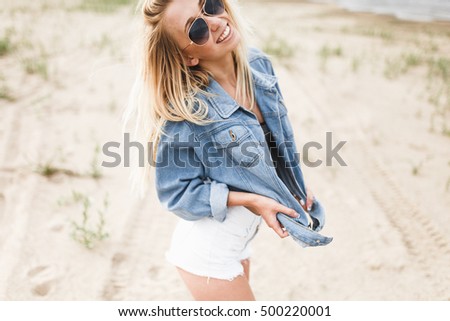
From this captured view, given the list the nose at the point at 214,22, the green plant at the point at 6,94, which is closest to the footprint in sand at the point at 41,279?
the nose at the point at 214,22

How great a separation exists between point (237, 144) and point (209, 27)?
504mm

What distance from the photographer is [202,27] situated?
1.70 metres

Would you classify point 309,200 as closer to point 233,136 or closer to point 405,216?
point 233,136

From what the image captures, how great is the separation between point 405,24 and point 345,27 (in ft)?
4.42

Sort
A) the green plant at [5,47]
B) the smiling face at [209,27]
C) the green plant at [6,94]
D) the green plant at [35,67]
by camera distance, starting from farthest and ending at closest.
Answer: the green plant at [5,47]
the green plant at [35,67]
the green plant at [6,94]
the smiling face at [209,27]

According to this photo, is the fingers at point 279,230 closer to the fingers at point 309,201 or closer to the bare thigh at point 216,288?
the bare thigh at point 216,288

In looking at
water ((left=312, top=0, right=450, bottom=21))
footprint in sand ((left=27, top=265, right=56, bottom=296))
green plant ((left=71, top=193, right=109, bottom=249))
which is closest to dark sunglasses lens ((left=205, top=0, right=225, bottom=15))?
green plant ((left=71, top=193, right=109, bottom=249))

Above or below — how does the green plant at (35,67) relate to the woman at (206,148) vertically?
above

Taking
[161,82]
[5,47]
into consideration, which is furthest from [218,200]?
[5,47]

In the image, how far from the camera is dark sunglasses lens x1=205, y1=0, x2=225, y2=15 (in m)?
1.72

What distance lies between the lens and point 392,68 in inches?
237

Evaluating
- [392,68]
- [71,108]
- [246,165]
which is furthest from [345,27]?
[246,165]

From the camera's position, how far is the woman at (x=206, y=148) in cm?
171
